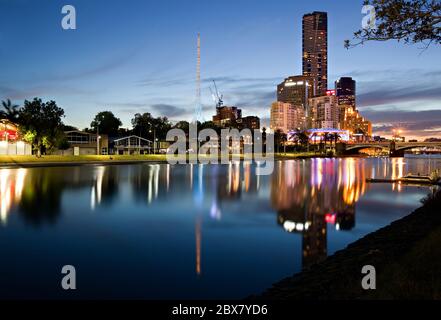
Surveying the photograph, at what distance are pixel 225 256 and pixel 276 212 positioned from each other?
33.2ft

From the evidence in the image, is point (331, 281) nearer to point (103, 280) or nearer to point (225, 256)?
point (225, 256)

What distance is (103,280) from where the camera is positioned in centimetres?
1020

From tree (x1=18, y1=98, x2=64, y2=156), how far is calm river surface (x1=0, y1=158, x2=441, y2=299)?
53.9 metres

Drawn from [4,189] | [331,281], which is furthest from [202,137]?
[331,281]

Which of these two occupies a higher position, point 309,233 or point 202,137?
point 202,137

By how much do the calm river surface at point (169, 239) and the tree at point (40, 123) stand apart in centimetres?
5387

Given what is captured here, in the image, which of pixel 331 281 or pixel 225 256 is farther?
pixel 225 256

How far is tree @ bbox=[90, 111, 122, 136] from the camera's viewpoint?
15512cm

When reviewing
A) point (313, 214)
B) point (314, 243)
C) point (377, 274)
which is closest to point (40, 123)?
point (313, 214)

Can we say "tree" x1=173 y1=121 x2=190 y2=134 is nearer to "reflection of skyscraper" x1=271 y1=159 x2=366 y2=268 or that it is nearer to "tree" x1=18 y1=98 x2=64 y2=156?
"tree" x1=18 y1=98 x2=64 y2=156

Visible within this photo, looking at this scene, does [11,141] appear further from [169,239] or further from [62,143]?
[169,239]

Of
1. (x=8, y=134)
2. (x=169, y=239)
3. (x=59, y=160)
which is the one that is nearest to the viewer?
(x=169, y=239)

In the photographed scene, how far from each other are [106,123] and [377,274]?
512 feet

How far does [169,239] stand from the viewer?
50.5 feet
